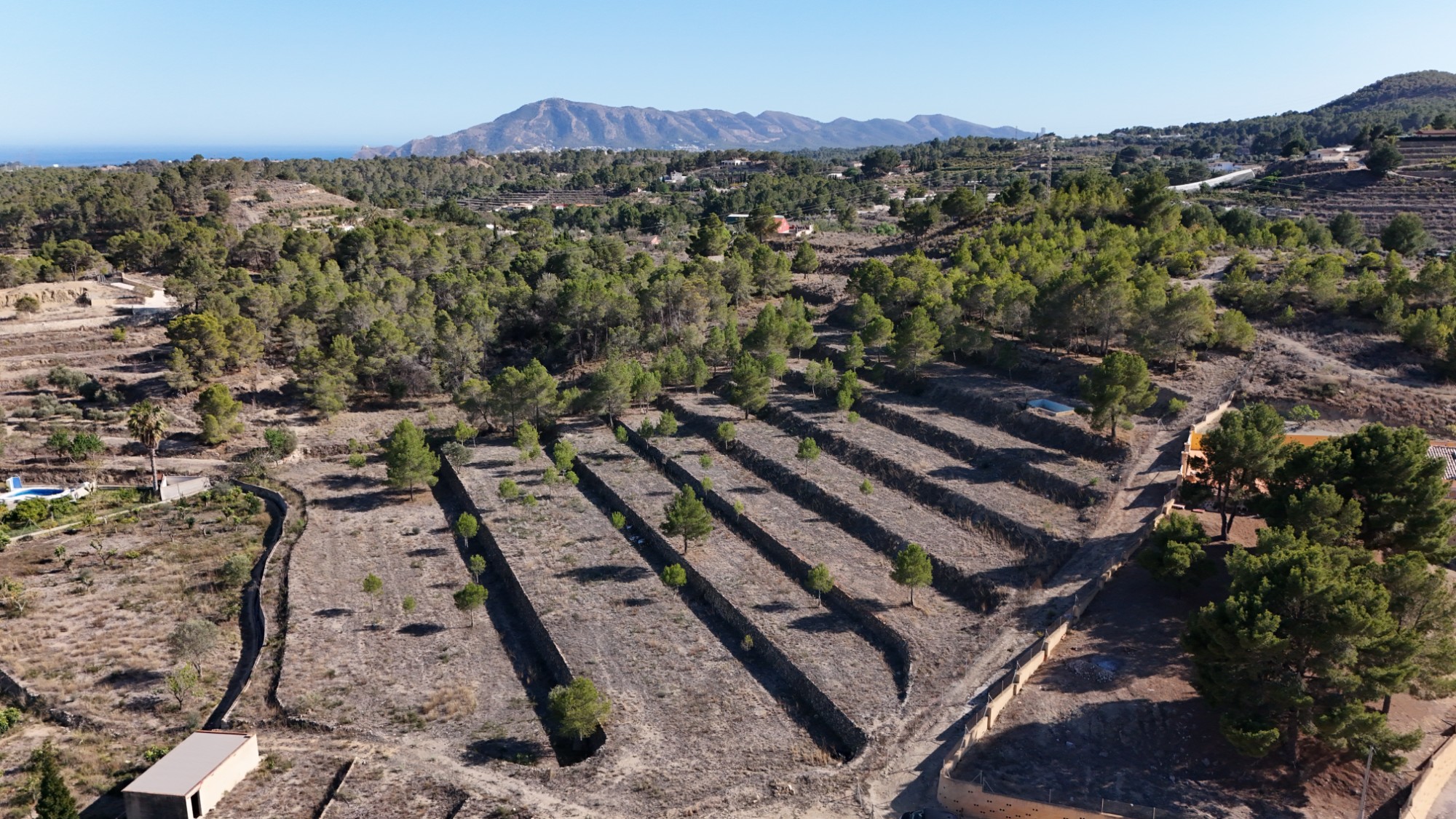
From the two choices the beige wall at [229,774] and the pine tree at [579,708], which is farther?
the pine tree at [579,708]

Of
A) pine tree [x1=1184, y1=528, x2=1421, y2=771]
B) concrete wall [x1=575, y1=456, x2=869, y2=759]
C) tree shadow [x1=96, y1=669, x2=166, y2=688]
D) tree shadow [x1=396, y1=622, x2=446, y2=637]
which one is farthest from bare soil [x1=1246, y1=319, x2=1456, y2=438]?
tree shadow [x1=96, y1=669, x2=166, y2=688]

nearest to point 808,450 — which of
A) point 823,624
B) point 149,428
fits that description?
point 823,624

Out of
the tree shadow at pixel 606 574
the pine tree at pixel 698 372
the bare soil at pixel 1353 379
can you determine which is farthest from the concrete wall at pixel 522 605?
the bare soil at pixel 1353 379

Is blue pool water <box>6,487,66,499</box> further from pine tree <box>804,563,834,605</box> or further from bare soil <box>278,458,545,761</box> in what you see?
pine tree <box>804,563,834,605</box>

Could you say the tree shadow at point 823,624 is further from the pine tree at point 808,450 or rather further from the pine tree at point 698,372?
the pine tree at point 698,372

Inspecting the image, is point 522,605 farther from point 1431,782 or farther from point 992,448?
point 1431,782

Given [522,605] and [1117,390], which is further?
[1117,390]
